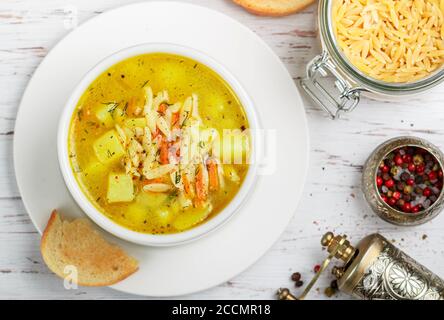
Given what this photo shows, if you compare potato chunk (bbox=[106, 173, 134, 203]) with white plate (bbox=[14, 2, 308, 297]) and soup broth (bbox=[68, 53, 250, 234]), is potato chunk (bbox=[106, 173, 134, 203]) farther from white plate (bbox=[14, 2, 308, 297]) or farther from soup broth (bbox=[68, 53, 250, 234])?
white plate (bbox=[14, 2, 308, 297])

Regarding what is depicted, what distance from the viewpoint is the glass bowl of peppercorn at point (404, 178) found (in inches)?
95.0

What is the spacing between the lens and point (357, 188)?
8.33 feet

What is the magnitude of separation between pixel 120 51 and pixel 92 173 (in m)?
0.43

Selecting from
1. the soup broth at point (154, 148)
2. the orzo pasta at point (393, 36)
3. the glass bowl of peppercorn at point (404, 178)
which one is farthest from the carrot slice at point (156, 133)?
the glass bowl of peppercorn at point (404, 178)

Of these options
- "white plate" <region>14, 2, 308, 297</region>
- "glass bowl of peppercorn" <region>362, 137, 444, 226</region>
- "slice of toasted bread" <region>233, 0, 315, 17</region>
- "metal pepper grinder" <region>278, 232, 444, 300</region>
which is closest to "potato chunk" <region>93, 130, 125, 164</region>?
"white plate" <region>14, 2, 308, 297</region>

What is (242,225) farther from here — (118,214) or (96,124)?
(96,124)

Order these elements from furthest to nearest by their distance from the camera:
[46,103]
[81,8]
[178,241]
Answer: [81,8], [46,103], [178,241]

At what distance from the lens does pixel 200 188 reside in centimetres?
215

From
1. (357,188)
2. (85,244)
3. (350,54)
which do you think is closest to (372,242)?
(357,188)

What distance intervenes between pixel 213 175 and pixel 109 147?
37 centimetres

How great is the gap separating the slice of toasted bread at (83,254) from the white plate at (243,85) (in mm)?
52

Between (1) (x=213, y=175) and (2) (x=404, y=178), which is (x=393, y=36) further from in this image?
(1) (x=213, y=175)

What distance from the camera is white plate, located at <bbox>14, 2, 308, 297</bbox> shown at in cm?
226

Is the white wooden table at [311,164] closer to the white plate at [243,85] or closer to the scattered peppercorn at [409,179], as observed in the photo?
the scattered peppercorn at [409,179]
